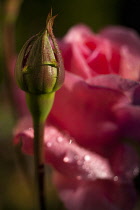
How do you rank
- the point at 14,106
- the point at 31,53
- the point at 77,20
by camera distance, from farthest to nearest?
1. the point at 77,20
2. the point at 14,106
3. the point at 31,53

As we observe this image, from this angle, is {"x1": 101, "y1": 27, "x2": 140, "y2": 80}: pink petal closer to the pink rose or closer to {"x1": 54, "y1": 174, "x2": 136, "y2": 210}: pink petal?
the pink rose

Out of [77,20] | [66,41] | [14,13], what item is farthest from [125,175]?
[77,20]

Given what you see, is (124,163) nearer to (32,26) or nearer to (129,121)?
(129,121)

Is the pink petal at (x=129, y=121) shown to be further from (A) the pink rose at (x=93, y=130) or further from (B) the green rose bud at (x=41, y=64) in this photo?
(B) the green rose bud at (x=41, y=64)

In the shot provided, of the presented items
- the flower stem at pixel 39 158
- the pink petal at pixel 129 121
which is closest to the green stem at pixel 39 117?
the flower stem at pixel 39 158

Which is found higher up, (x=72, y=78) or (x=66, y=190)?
(x=72, y=78)

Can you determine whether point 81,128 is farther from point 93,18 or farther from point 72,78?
point 93,18

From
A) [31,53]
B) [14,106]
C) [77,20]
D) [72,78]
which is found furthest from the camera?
[77,20]

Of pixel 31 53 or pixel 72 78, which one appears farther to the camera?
pixel 72 78
